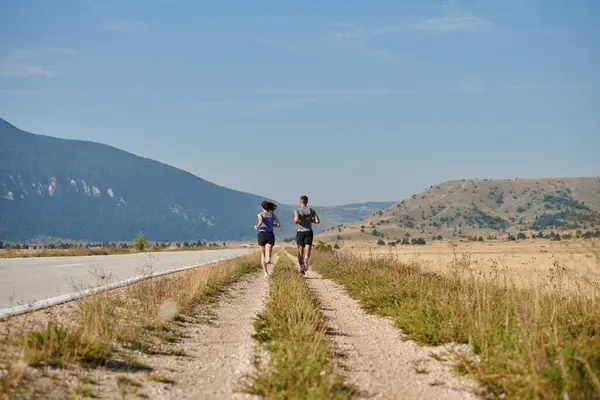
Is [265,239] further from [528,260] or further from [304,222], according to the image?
[528,260]

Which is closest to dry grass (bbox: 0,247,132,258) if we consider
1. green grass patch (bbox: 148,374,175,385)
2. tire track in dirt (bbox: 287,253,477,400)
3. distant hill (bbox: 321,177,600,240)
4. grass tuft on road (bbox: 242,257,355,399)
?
tire track in dirt (bbox: 287,253,477,400)

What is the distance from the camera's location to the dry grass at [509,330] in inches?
217

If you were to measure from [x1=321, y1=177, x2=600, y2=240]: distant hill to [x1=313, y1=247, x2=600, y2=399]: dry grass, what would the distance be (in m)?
128

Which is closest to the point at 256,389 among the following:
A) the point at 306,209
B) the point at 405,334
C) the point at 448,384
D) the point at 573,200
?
the point at 448,384

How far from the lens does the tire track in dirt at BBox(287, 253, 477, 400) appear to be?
20.9 ft

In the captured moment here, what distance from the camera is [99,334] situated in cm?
799

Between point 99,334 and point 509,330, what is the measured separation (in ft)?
16.2

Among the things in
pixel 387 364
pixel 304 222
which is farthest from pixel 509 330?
pixel 304 222

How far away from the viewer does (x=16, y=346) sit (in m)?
7.07

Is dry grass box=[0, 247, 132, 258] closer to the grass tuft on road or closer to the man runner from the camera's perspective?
the man runner

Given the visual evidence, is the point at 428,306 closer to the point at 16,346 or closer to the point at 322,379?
the point at 322,379

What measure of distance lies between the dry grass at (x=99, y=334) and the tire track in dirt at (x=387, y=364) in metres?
2.34

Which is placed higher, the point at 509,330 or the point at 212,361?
the point at 509,330

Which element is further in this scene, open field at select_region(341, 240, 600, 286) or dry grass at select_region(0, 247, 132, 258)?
dry grass at select_region(0, 247, 132, 258)
